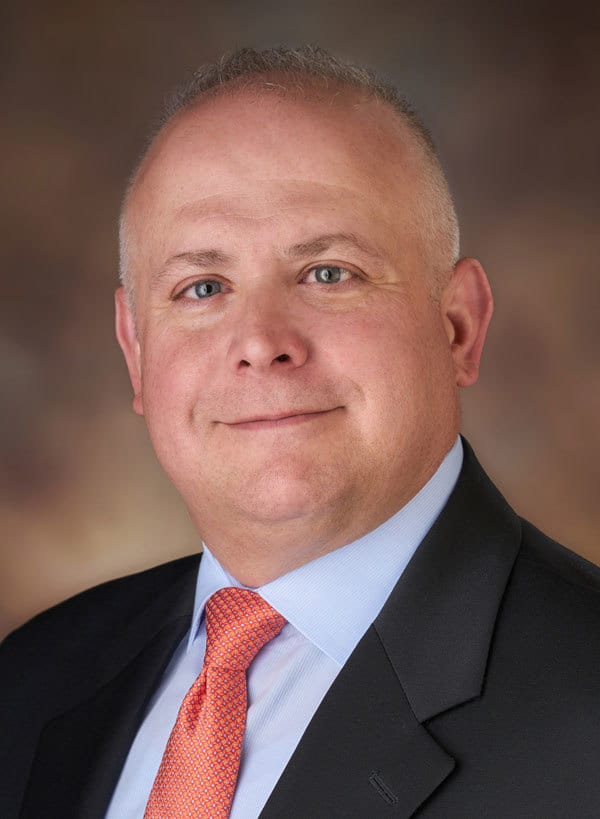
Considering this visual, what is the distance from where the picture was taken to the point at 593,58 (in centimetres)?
445

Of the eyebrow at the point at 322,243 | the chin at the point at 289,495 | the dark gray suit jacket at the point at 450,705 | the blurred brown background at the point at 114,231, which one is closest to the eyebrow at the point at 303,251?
the eyebrow at the point at 322,243

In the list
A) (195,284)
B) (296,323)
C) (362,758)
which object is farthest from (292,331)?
(362,758)

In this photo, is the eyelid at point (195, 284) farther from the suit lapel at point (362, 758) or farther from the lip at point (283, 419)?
the suit lapel at point (362, 758)

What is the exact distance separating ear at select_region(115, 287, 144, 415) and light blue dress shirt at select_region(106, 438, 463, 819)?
0.60 meters

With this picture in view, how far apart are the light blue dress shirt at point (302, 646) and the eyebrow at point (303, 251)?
53 cm

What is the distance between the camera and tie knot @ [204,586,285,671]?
279 centimetres

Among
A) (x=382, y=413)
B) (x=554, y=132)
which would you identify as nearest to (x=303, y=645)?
(x=382, y=413)

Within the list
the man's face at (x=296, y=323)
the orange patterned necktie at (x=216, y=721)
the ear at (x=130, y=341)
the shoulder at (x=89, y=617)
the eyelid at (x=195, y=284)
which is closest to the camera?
the orange patterned necktie at (x=216, y=721)

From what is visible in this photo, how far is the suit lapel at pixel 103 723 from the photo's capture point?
2967 mm

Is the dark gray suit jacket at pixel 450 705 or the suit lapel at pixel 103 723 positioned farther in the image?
the suit lapel at pixel 103 723

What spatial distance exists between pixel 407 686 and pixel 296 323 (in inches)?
31.4

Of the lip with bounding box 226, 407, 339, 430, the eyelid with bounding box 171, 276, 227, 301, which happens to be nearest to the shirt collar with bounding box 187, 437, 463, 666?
the lip with bounding box 226, 407, 339, 430

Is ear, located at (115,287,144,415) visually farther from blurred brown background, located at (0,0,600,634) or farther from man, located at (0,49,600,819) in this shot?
blurred brown background, located at (0,0,600,634)

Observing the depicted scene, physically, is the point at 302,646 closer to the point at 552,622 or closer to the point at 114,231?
the point at 552,622
